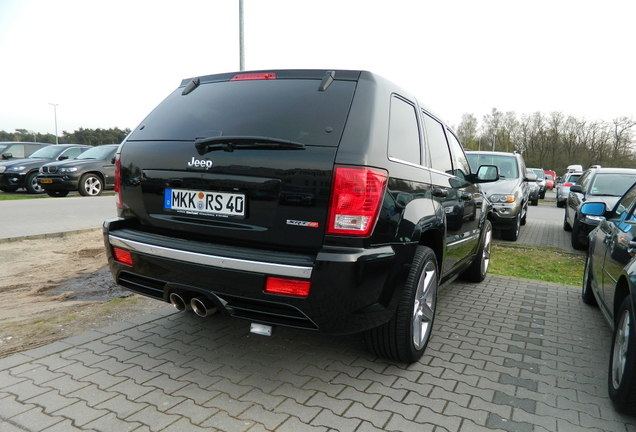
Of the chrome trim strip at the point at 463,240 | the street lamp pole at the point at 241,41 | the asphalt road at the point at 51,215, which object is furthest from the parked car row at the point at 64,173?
the chrome trim strip at the point at 463,240

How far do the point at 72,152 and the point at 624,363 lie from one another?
18391 mm

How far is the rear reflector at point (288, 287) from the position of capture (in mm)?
2402

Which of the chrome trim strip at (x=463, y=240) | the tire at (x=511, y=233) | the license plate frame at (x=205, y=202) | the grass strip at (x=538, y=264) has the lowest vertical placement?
the grass strip at (x=538, y=264)

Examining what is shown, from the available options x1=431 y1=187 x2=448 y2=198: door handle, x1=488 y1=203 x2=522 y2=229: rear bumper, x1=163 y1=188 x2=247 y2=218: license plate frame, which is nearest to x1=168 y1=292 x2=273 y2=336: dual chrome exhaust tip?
x1=163 y1=188 x2=247 y2=218: license plate frame

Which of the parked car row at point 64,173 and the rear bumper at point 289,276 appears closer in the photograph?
the rear bumper at point 289,276

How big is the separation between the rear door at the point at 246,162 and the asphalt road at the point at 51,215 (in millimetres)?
5526

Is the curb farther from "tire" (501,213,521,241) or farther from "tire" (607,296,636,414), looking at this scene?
"tire" (501,213,521,241)

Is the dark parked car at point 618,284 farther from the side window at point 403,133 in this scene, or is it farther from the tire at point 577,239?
the tire at point 577,239

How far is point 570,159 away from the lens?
52438 millimetres

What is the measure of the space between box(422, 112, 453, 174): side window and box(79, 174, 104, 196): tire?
12.9 metres

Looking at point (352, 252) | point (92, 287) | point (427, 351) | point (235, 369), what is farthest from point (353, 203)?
point (92, 287)

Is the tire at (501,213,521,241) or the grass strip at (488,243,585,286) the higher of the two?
the tire at (501,213,521,241)

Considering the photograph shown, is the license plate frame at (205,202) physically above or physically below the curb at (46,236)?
above

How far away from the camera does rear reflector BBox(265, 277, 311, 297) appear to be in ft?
7.88
